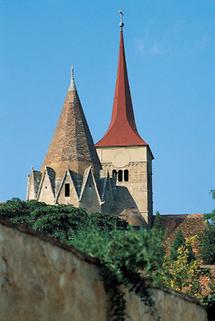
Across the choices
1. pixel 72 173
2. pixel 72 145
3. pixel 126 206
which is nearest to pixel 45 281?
pixel 72 173

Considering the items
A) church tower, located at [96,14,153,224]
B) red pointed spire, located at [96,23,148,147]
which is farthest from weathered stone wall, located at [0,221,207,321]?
red pointed spire, located at [96,23,148,147]

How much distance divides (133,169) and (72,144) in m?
12.8

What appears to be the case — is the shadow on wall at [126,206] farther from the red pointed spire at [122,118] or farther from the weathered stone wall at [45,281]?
the weathered stone wall at [45,281]

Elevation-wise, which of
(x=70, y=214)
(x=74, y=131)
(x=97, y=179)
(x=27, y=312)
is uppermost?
(x=74, y=131)

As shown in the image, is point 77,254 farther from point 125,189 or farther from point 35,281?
point 125,189

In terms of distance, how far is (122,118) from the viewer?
7669cm

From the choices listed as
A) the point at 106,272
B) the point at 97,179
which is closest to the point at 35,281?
the point at 106,272

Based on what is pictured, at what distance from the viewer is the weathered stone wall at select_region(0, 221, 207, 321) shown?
501 centimetres

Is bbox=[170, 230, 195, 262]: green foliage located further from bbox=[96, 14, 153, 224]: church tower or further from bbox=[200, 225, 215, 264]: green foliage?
bbox=[96, 14, 153, 224]: church tower

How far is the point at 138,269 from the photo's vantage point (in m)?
A: 6.61

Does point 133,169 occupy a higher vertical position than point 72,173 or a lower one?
higher

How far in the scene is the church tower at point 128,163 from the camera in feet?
233

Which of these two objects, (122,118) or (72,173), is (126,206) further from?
(72,173)

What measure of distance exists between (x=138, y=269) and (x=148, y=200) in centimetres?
6603
